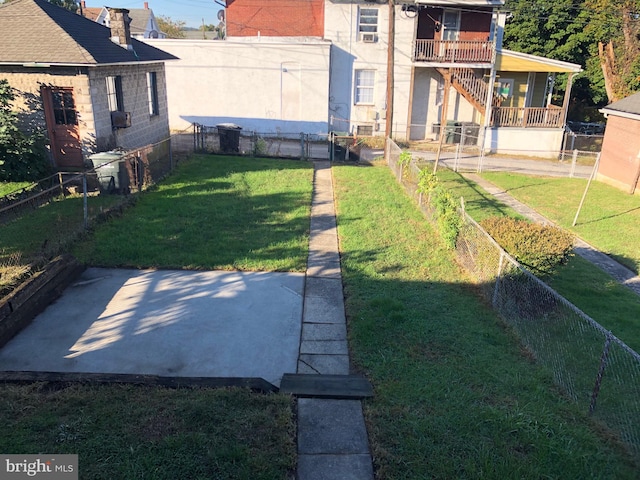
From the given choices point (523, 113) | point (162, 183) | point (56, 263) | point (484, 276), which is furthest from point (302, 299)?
point (523, 113)

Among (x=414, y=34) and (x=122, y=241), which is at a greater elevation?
(x=414, y=34)

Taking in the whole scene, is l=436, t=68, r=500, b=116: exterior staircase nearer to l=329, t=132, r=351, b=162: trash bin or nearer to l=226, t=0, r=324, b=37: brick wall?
l=226, t=0, r=324, b=37: brick wall

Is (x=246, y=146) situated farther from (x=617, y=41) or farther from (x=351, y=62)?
(x=617, y=41)

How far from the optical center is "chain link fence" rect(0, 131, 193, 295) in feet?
28.2

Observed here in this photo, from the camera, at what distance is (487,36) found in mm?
27016

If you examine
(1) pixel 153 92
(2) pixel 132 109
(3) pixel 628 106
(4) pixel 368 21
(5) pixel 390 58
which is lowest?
(2) pixel 132 109

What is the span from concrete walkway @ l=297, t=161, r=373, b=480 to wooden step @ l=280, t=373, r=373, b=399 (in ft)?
0.29

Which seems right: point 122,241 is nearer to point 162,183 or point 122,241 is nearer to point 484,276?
point 162,183

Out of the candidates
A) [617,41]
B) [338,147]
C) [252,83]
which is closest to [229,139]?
[338,147]

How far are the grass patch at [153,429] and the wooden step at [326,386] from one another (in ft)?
1.06

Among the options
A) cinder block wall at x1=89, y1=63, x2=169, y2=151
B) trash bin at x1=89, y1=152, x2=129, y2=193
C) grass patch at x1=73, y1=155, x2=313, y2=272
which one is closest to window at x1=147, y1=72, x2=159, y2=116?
cinder block wall at x1=89, y1=63, x2=169, y2=151

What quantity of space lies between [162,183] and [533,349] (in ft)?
39.2

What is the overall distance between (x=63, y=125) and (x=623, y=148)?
19795 millimetres

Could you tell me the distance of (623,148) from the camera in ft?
63.9
